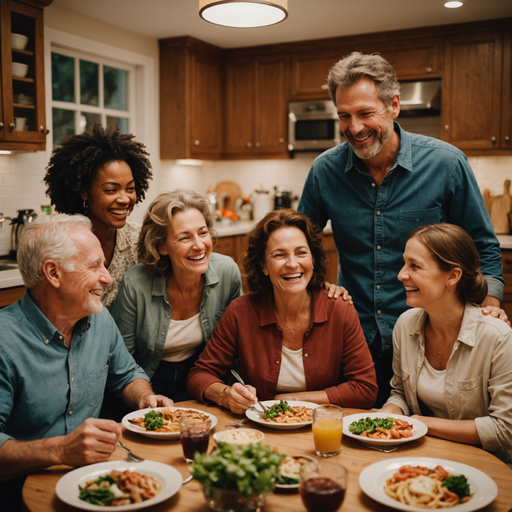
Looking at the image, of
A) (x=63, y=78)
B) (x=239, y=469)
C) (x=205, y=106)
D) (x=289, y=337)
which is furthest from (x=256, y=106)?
(x=239, y=469)

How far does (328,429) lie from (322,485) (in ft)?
0.99

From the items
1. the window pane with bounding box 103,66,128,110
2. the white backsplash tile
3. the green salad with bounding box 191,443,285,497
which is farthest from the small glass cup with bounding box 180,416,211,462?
the window pane with bounding box 103,66,128,110

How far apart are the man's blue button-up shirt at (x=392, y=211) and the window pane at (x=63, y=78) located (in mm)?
3165

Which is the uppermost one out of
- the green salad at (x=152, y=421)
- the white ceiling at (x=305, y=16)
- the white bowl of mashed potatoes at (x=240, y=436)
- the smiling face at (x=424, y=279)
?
the white ceiling at (x=305, y=16)

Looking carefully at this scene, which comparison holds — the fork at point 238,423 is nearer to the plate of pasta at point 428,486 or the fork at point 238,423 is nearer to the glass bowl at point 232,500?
the plate of pasta at point 428,486

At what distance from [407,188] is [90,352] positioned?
55.3 inches

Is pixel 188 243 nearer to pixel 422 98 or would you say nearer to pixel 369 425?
pixel 369 425

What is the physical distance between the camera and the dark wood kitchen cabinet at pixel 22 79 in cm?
370

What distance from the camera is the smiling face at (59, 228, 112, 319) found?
175 cm

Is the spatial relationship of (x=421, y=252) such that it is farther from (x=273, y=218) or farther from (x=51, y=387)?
(x=51, y=387)

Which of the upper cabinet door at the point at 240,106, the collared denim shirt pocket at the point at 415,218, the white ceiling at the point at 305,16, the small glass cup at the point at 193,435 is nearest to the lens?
the small glass cup at the point at 193,435

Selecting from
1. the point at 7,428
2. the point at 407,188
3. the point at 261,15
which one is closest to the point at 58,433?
the point at 7,428

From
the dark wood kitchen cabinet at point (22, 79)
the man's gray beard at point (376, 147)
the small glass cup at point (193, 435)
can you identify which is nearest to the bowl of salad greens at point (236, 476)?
the small glass cup at point (193, 435)

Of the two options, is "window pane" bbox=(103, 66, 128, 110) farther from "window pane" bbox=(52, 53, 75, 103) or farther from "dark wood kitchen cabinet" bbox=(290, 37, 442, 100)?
"dark wood kitchen cabinet" bbox=(290, 37, 442, 100)
